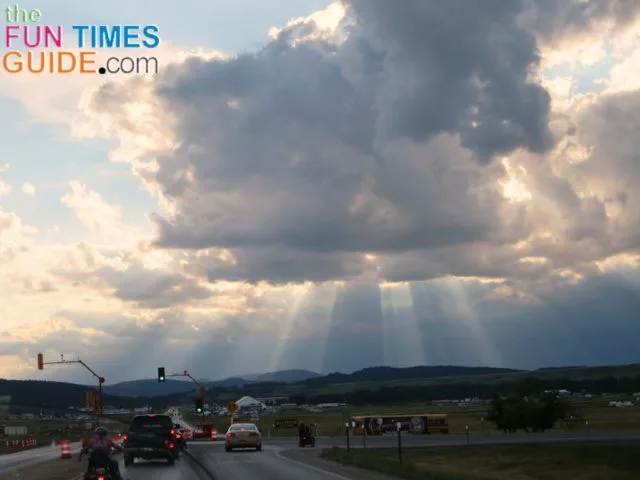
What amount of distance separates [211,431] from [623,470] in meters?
43.1

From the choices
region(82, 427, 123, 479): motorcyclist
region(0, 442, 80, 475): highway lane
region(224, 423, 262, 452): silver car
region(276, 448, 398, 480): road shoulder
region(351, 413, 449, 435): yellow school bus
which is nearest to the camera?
region(82, 427, 123, 479): motorcyclist

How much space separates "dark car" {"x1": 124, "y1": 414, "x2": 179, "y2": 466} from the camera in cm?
4178

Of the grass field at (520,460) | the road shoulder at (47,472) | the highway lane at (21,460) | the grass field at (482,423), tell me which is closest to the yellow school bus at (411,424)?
the grass field at (482,423)

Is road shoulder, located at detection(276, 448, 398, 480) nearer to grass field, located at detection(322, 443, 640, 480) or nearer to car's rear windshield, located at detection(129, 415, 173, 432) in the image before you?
grass field, located at detection(322, 443, 640, 480)

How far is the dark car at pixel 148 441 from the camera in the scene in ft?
137

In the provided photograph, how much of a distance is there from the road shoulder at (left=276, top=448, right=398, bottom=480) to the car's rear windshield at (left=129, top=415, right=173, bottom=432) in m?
5.94

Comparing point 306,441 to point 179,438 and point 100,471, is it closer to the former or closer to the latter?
point 179,438

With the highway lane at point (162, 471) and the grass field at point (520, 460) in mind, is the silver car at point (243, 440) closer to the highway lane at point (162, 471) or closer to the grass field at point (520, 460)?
the grass field at point (520, 460)

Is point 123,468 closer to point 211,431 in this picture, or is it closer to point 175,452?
point 175,452

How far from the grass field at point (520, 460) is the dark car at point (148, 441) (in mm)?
7294

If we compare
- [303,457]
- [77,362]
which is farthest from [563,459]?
[77,362]

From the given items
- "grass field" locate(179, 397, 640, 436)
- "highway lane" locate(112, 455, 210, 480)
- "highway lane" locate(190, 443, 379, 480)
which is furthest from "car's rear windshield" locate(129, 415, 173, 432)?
"grass field" locate(179, 397, 640, 436)

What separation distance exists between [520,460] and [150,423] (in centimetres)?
1926

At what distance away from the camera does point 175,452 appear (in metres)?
43.1
